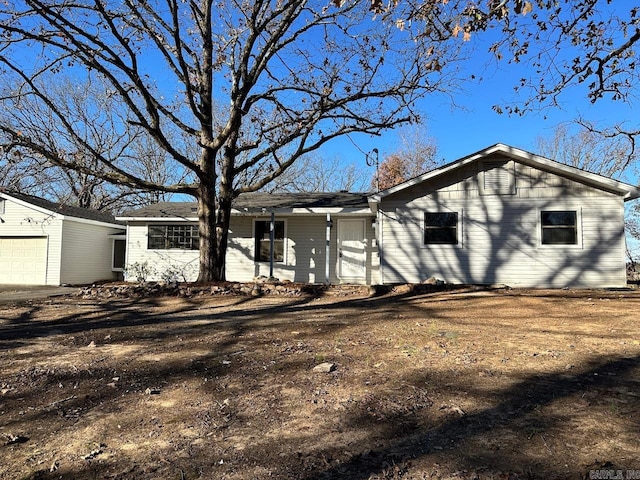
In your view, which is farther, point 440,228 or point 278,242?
point 278,242

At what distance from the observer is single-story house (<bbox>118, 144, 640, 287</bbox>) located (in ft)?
38.5

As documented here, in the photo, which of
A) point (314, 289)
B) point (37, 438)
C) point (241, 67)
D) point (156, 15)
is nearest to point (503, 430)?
point (37, 438)

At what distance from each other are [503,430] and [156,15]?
12986 mm

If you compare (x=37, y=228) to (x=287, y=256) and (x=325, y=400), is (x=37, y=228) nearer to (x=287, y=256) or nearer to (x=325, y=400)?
(x=287, y=256)

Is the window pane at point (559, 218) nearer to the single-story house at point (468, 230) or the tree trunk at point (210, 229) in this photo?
the single-story house at point (468, 230)

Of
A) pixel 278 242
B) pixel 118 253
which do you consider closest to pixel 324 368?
pixel 278 242

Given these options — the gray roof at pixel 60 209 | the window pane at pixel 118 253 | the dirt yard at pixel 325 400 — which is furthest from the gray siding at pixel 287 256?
the dirt yard at pixel 325 400

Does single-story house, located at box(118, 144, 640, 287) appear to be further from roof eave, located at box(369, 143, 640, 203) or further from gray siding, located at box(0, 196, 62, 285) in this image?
gray siding, located at box(0, 196, 62, 285)

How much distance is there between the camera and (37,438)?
2912mm

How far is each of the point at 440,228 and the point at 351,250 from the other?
306 centimetres

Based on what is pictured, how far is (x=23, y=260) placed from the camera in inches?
670

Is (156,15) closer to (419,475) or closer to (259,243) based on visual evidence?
(259,243)

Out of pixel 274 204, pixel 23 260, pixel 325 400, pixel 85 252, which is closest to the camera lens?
pixel 325 400

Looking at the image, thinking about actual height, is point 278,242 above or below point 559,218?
below
